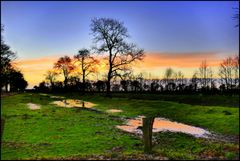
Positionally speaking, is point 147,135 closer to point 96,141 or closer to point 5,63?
point 96,141

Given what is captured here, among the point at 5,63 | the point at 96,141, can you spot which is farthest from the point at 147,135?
the point at 5,63

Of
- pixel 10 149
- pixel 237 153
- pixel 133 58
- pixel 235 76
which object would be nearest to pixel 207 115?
pixel 237 153

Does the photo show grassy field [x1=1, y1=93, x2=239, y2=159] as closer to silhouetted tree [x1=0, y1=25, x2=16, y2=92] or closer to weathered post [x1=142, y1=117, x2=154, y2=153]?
weathered post [x1=142, y1=117, x2=154, y2=153]

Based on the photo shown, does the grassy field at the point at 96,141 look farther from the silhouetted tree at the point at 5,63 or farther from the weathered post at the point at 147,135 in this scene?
the silhouetted tree at the point at 5,63

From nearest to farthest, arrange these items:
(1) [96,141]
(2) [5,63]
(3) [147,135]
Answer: (3) [147,135], (1) [96,141], (2) [5,63]

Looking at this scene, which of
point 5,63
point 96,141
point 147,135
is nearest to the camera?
point 147,135

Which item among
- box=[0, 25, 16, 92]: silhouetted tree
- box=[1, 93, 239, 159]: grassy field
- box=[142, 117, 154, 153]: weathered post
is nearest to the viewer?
box=[142, 117, 154, 153]: weathered post

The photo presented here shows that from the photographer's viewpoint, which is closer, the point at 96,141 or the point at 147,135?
the point at 147,135

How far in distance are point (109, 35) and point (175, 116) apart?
55217 mm

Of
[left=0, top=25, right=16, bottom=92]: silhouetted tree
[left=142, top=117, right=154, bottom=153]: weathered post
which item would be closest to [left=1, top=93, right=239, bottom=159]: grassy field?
[left=142, top=117, right=154, bottom=153]: weathered post

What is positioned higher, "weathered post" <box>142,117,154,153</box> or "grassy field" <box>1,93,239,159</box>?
"weathered post" <box>142,117,154,153</box>

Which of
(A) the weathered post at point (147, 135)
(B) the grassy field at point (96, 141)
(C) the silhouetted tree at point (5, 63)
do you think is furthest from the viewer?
(C) the silhouetted tree at point (5, 63)

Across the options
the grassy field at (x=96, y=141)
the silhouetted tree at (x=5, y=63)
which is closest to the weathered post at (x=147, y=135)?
the grassy field at (x=96, y=141)

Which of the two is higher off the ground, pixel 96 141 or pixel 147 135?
pixel 147 135
